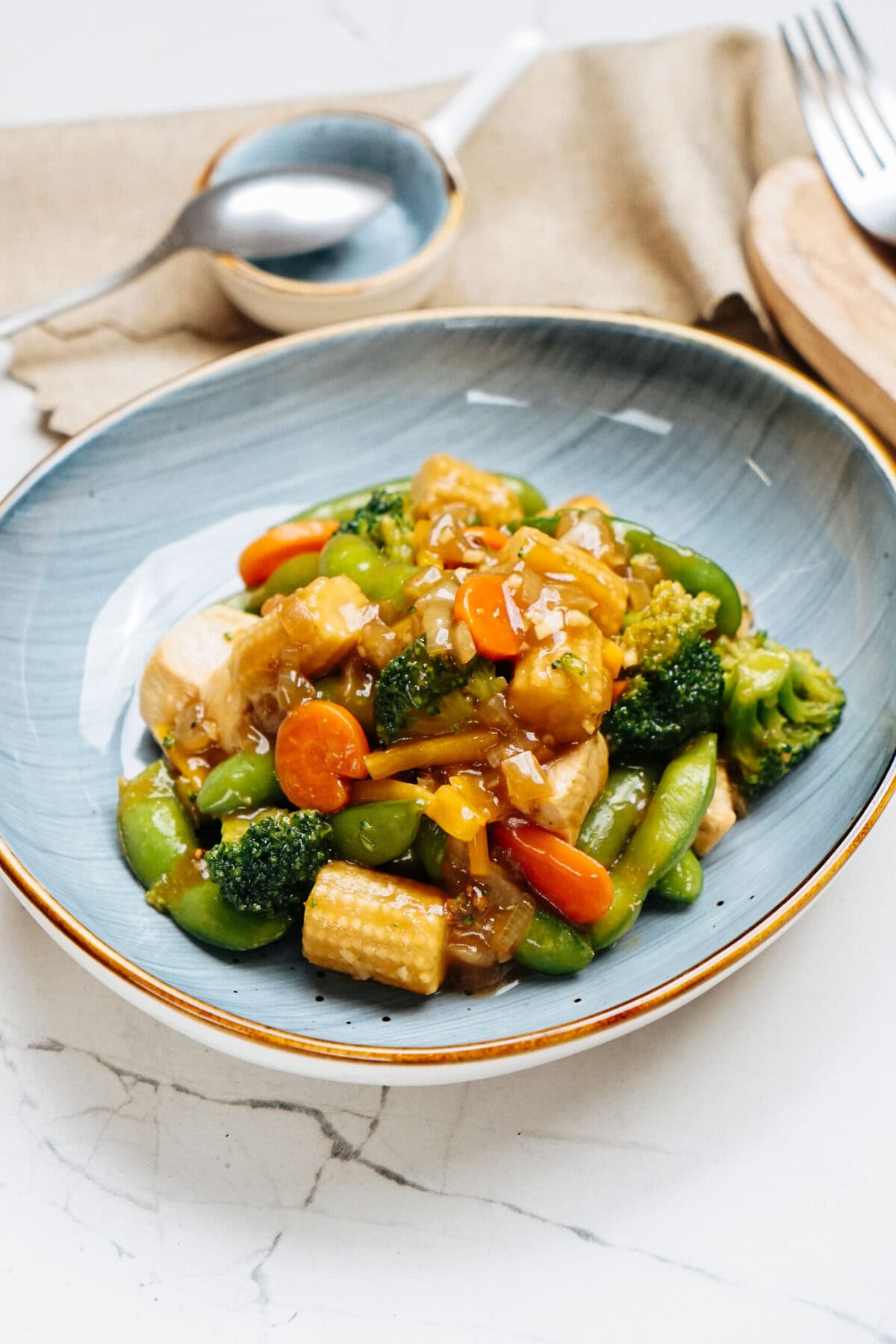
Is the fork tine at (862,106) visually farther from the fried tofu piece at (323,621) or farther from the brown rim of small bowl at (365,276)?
the fried tofu piece at (323,621)

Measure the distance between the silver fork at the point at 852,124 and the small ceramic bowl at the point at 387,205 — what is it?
46.9 inches

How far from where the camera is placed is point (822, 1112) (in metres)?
2.85

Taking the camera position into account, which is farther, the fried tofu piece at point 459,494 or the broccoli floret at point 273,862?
the fried tofu piece at point 459,494

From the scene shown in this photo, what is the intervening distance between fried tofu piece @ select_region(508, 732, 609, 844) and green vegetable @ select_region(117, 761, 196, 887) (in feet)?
2.96

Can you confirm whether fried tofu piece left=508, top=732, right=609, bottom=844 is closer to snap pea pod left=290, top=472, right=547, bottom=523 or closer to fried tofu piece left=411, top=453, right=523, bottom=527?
fried tofu piece left=411, top=453, right=523, bottom=527

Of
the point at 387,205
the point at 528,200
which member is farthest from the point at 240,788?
the point at 528,200

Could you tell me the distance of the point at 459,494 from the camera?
3559 mm

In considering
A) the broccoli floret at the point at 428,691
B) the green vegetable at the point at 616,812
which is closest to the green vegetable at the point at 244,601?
the broccoli floret at the point at 428,691

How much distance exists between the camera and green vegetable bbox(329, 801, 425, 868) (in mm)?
2885

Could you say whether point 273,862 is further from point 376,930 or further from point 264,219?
point 264,219

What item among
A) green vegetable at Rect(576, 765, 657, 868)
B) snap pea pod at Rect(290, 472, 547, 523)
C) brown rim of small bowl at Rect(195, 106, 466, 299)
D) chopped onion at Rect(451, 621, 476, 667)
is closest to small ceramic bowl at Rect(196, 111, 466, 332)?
brown rim of small bowl at Rect(195, 106, 466, 299)

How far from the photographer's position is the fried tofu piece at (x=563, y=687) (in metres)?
2.87

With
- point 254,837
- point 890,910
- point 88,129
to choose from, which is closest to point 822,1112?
point 890,910

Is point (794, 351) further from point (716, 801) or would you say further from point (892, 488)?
point (716, 801)
